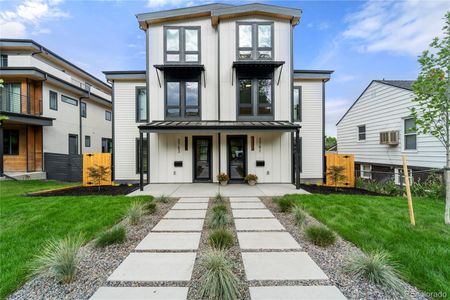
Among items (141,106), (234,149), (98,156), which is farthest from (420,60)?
(98,156)

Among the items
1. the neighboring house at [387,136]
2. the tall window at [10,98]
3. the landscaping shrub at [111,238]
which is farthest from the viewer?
the tall window at [10,98]

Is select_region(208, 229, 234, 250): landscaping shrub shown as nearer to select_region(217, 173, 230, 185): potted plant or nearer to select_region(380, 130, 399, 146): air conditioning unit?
select_region(217, 173, 230, 185): potted plant

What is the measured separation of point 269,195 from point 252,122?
3.86m

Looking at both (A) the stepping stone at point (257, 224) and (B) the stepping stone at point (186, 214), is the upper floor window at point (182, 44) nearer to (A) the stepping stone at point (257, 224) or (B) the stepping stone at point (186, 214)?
(B) the stepping stone at point (186, 214)

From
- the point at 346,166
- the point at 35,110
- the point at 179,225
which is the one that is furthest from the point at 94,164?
the point at 346,166

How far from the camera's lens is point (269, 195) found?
770 cm

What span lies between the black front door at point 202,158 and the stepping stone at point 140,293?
8097 millimetres

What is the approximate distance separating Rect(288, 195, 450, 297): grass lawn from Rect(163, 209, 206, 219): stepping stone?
9.63ft

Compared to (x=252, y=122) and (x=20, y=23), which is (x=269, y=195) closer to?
(x=252, y=122)

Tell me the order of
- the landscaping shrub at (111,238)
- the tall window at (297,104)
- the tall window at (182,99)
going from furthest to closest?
the tall window at (297,104), the tall window at (182,99), the landscaping shrub at (111,238)

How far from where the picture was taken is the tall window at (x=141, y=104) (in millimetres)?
11117

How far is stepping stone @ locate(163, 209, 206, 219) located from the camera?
5180 mm

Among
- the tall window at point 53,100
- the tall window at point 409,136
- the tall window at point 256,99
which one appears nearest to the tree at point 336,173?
the tall window at point 409,136

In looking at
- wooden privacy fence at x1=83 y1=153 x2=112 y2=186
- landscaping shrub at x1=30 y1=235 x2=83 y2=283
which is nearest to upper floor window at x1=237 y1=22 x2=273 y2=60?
wooden privacy fence at x1=83 y1=153 x2=112 y2=186
